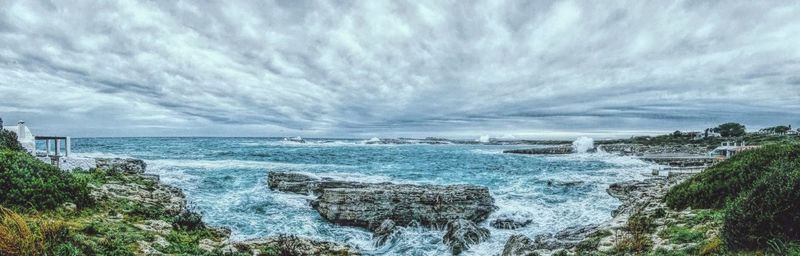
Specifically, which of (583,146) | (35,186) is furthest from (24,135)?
(583,146)

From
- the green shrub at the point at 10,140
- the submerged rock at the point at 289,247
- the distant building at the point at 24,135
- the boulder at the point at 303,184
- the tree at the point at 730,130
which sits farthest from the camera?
the tree at the point at 730,130

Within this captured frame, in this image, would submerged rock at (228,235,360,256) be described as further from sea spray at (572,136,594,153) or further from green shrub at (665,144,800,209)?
sea spray at (572,136,594,153)

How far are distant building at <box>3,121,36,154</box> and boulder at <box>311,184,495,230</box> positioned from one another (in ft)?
54.1

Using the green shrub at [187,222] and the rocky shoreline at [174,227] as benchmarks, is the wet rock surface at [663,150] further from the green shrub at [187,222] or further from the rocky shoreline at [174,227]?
the green shrub at [187,222]

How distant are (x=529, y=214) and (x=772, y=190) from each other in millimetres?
13964

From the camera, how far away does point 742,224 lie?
7258mm

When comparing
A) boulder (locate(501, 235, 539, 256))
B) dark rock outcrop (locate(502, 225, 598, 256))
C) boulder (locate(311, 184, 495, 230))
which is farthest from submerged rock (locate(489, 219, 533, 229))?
dark rock outcrop (locate(502, 225, 598, 256))

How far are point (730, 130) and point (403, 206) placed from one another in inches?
5106

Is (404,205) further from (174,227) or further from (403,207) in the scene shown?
(174,227)

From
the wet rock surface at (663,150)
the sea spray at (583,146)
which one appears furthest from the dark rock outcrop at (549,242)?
the sea spray at (583,146)

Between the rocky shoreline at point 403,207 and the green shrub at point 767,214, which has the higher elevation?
the green shrub at point 767,214

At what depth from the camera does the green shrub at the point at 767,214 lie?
6.83m

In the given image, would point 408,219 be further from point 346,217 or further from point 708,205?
point 708,205

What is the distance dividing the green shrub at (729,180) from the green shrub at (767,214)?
4.86 m
